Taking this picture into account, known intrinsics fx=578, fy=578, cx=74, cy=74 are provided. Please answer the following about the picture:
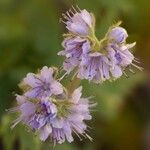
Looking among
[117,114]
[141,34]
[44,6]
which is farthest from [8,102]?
[141,34]

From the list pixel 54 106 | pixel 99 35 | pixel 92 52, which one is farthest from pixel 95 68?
pixel 99 35

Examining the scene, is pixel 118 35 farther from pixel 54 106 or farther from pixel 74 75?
pixel 54 106

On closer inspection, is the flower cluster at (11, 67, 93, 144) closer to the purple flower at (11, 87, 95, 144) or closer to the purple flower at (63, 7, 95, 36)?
the purple flower at (11, 87, 95, 144)

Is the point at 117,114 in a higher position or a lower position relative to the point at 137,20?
lower

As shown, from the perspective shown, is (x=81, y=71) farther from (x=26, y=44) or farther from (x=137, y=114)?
(x=137, y=114)

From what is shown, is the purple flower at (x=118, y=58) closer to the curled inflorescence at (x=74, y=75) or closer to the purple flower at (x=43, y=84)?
the curled inflorescence at (x=74, y=75)

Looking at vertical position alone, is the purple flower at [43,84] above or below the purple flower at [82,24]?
below

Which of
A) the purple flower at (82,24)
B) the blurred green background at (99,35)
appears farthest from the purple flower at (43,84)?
the blurred green background at (99,35)
